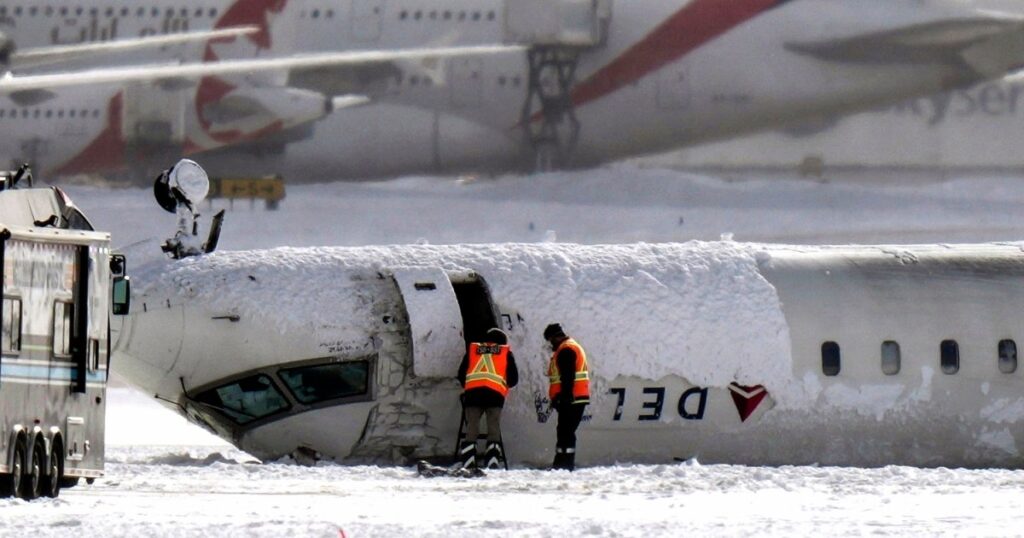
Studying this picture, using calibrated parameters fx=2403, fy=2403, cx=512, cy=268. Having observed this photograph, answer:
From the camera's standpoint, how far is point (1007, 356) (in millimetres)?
19203

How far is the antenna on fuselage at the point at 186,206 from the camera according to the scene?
1872 centimetres

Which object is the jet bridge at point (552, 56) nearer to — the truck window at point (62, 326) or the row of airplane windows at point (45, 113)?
the row of airplane windows at point (45, 113)

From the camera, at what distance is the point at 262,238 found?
41.8 metres

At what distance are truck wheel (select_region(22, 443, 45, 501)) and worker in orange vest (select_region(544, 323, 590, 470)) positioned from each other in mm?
4640

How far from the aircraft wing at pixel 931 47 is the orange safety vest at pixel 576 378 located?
95.3 ft

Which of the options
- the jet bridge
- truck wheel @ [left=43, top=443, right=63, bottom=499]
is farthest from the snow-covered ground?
the jet bridge

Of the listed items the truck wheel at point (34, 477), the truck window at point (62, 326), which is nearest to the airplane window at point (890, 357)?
the truck window at point (62, 326)

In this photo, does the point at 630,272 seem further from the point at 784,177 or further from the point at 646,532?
the point at 784,177

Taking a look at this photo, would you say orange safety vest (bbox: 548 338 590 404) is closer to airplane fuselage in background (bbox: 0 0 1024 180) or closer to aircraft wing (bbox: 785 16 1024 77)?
airplane fuselage in background (bbox: 0 0 1024 180)

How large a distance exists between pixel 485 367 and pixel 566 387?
0.71m

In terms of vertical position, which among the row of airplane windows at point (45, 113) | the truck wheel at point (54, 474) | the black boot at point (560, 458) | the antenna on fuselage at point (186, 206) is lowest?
the black boot at point (560, 458)

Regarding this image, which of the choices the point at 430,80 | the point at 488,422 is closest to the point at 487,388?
the point at 488,422

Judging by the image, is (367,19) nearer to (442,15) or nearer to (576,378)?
(442,15)

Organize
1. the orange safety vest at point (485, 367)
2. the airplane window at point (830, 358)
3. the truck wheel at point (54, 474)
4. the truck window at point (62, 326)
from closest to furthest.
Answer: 1. the truck wheel at point (54, 474)
2. the truck window at point (62, 326)
3. the orange safety vest at point (485, 367)
4. the airplane window at point (830, 358)
